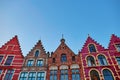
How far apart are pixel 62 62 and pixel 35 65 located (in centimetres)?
399

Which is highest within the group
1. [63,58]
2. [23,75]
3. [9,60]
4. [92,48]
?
[92,48]

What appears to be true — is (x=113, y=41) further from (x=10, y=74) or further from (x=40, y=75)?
(x=10, y=74)

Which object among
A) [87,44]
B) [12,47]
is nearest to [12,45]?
[12,47]

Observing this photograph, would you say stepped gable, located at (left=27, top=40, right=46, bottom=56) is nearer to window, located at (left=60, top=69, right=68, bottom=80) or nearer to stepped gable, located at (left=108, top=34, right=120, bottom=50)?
window, located at (left=60, top=69, right=68, bottom=80)

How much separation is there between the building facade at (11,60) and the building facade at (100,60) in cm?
934

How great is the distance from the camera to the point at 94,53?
2275 centimetres

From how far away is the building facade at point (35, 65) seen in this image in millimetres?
20547

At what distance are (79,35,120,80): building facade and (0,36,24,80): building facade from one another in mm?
9344

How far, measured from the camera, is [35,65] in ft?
72.0

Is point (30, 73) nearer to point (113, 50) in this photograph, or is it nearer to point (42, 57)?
point (42, 57)

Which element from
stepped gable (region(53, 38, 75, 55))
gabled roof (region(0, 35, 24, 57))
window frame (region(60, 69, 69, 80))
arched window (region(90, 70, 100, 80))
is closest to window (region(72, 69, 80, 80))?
window frame (region(60, 69, 69, 80))

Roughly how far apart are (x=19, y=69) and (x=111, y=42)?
14.7m

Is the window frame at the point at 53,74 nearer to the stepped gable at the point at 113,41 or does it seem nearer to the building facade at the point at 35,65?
the building facade at the point at 35,65

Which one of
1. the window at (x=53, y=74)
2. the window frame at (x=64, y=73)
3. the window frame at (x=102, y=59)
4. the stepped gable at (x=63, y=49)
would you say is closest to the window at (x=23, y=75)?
the window at (x=53, y=74)
